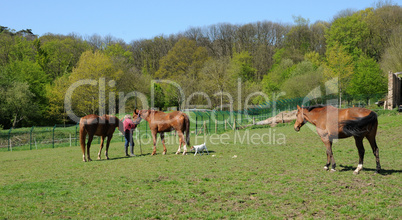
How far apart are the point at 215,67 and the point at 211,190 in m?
50.4

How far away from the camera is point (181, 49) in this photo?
78.2 m

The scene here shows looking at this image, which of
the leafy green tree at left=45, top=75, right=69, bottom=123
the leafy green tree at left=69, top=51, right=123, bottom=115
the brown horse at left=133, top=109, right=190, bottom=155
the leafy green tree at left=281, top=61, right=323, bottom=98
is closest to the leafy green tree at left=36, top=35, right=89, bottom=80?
the leafy green tree at left=45, top=75, right=69, bottom=123

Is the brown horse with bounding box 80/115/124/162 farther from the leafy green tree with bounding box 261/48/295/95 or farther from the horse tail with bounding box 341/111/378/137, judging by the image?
the leafy green tree with bounding box 261/48/295/95

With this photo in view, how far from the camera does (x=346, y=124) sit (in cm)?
937

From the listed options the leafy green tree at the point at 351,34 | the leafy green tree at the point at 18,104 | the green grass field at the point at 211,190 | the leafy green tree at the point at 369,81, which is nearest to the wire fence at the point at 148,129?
the leafy green tree at the point at 369,81

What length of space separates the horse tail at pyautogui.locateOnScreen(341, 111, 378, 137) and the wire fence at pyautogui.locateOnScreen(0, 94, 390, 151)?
19131 millimetres

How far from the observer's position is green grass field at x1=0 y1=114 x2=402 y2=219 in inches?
257

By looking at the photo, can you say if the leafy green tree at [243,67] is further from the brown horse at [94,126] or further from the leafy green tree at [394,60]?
the brown horse at [94,126]

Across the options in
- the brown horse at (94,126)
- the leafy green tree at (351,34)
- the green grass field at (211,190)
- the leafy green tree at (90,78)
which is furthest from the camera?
the leafy green tree at (351,34)

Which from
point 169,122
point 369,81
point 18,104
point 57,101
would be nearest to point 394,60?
point 369,81

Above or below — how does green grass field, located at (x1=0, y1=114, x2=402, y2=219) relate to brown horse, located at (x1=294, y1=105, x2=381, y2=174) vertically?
below

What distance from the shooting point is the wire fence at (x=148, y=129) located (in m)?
29.6

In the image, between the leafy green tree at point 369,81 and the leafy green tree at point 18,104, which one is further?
the leafy green tree at point 18,104

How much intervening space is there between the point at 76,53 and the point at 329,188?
75668 millimetres
